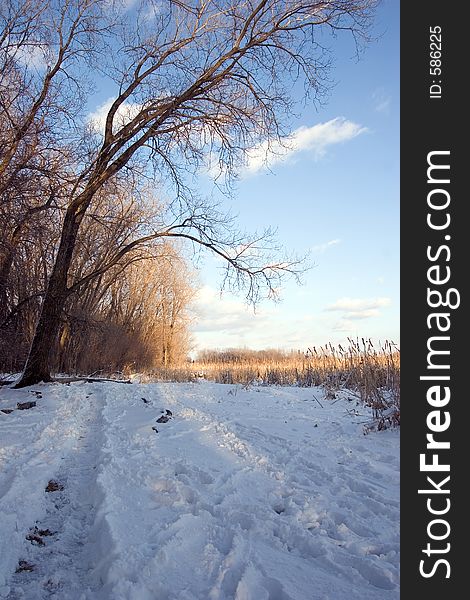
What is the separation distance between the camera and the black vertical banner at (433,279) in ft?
7.82

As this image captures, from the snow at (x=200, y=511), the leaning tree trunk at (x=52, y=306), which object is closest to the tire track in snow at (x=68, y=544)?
the snow at (x=200, y=511)

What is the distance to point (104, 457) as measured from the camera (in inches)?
177

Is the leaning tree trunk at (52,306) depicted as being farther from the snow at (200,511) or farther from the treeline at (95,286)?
the snow at (200,511)

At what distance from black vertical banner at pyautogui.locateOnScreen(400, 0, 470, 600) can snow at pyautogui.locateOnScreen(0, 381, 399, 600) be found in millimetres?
416

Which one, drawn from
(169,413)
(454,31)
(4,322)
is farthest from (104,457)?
(4,322)

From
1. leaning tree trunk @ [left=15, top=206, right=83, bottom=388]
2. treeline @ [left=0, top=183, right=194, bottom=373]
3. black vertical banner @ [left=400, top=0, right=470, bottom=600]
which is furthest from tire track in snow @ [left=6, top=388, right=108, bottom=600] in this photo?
leaning tree trunk @ [left=15, top=206, right=83, bottom=388]

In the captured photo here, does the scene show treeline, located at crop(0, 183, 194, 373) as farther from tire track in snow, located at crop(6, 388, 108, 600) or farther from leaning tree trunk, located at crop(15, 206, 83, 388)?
tire track in snow, located at crop(6, 388, 108, 600)

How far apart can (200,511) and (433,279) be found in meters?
2.20

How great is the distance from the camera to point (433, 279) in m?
2.66

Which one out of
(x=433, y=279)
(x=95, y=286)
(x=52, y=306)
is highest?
(x=95, y=286)

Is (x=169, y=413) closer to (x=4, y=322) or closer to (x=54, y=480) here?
(x=54, y=480)

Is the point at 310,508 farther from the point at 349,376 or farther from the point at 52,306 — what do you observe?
the point at 52,306

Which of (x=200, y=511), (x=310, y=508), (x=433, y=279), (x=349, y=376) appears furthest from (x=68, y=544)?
(x=349, y=376)

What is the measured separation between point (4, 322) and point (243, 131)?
8.46 m
